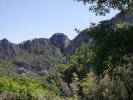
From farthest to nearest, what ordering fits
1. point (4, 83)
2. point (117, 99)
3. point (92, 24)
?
point (4, 83) < point (117, 99) < point (92, 24)

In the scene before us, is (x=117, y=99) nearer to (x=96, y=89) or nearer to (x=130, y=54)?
(x=96, y=89)

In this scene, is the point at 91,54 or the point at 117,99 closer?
the point at 91,54

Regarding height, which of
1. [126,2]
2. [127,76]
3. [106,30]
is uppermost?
[126,2]

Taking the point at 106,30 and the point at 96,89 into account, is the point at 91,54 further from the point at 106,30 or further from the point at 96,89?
the point at 96,89

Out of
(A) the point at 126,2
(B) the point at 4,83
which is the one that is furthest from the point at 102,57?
(B) the point at 4,83

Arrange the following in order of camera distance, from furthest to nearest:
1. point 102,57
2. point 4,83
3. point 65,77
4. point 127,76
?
point 65,77 → point 4,83 → point 127,76 → point 102,57

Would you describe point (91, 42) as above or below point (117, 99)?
above

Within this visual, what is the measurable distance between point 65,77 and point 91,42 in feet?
260

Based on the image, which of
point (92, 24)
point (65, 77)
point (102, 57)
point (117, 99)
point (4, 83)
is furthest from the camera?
point (65, 77)

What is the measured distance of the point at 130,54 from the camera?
17.2 metres

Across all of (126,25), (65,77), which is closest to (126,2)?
(126,25)

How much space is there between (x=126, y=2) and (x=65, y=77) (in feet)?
263

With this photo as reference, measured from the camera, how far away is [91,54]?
1759 cm

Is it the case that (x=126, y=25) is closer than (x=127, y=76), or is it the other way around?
(x=126, y=25)
